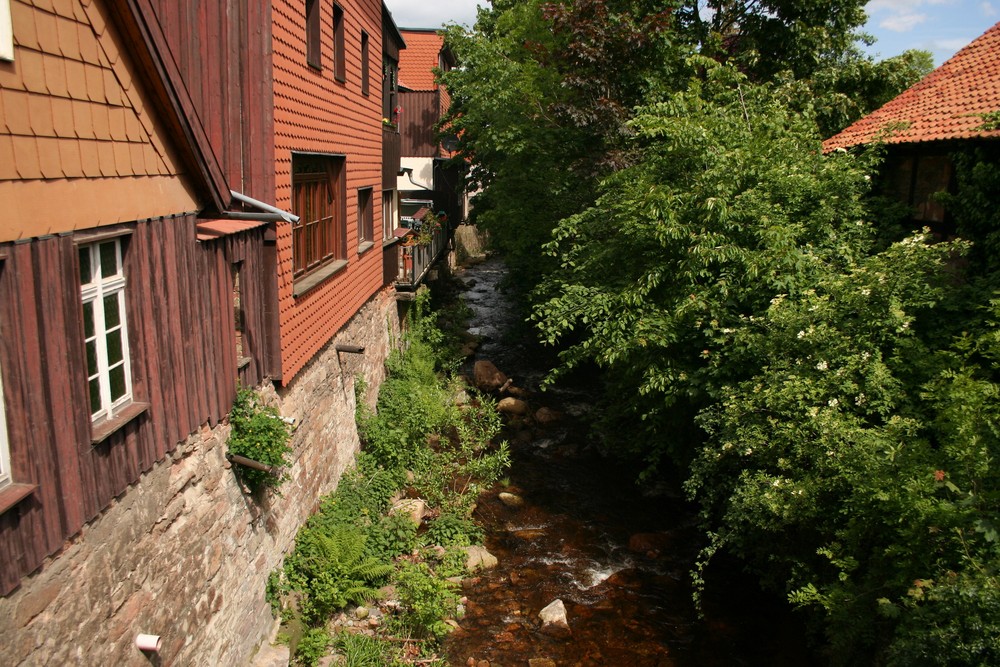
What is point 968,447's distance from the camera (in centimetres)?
605

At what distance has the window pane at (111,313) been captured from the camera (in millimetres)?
4867

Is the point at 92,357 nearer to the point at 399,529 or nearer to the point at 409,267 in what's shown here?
the point at 399,529

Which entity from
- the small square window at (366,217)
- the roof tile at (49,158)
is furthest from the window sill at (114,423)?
the small square window at (366,217)

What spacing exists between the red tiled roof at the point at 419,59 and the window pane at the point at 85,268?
24797 mm

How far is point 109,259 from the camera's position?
4.88 m

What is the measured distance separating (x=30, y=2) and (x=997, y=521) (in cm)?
699

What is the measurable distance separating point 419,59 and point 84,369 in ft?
90.0

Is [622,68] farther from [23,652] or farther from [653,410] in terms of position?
[23,652]

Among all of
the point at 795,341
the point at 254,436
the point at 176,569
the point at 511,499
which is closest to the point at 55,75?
the point at 176,569

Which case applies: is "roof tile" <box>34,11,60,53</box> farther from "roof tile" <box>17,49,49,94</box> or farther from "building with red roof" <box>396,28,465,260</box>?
"building with red roof" <box>396,28,465,260</box>

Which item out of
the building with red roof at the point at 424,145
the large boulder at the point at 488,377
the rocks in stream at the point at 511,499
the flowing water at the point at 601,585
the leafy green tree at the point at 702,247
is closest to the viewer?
the flowing water at the point at 601,585

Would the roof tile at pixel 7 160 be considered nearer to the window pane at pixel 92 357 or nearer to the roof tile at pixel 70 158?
the roof tile at pixel 70 158

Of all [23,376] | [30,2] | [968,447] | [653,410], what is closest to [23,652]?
[23,376]

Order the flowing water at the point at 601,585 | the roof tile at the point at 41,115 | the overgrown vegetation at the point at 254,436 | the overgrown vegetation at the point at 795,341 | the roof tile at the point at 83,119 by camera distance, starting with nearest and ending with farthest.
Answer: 1. the roof tile at the point at 41,115
2. the roof tile at the point at 83,119
3. the overgrown vegetation at the point at 795,341
4. the overgrown vegetation at the point at 254,436
5. the flowing water at the point at 601,585
